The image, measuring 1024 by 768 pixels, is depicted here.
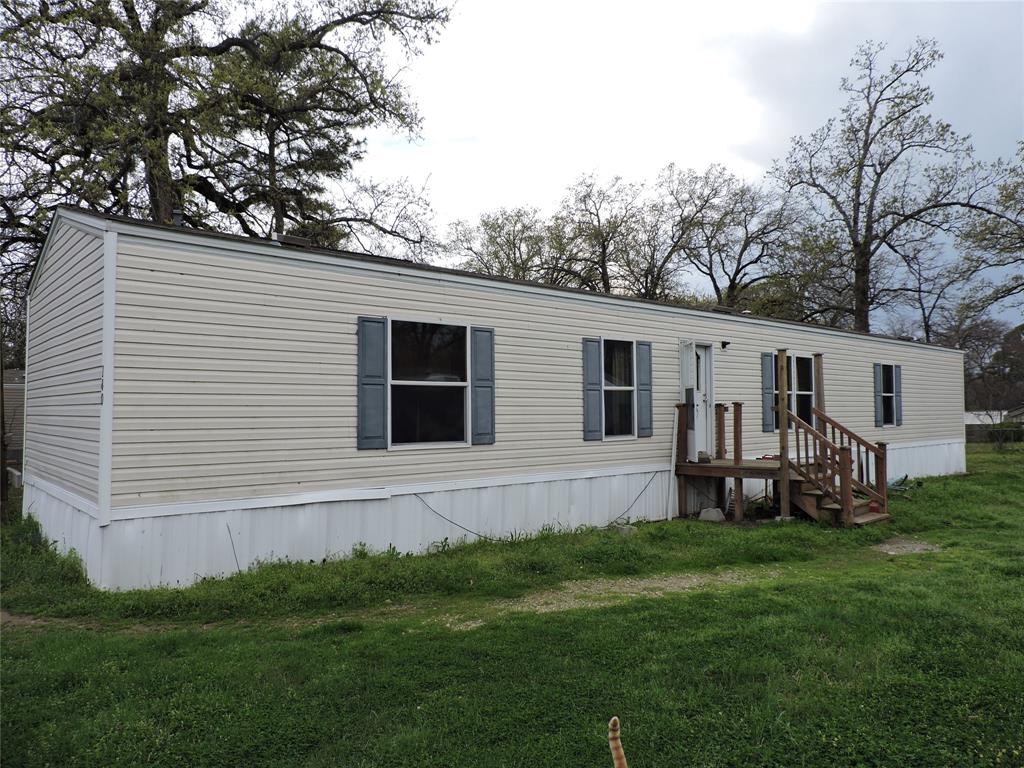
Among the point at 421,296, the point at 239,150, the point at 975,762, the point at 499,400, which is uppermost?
the point at 239,150

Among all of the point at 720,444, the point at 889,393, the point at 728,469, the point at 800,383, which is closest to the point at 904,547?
the point at 728,469

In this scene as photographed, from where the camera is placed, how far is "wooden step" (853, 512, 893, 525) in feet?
28.8

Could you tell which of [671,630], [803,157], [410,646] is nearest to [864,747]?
[671,630]

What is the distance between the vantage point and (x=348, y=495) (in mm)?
6766

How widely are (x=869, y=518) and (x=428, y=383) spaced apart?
20.1 ft

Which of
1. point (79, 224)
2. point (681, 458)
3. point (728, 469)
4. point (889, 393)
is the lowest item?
point (728, 469)

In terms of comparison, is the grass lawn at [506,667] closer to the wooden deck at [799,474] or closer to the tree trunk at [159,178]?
the wooden deck at [799,474]

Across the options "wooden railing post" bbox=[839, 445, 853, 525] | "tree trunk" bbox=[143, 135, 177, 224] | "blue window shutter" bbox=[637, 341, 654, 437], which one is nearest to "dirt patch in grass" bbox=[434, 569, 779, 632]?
"wooden railing post" bbox=[839, 445, 853, 525]

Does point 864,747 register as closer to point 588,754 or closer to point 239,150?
point 588,754

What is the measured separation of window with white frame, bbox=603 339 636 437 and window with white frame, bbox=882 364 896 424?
748cm

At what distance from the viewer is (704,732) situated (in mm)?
3176

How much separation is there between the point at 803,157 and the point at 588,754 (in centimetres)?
2735

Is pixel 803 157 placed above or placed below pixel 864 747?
above

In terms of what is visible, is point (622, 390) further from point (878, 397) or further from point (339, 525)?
point (878, 397)
